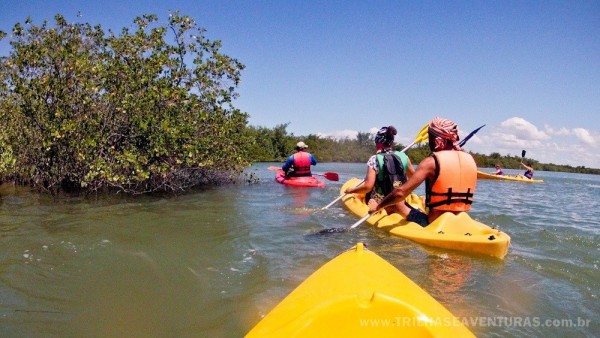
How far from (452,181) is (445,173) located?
0.53ft

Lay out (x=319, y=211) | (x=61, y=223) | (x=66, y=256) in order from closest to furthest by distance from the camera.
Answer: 1. (x=66, y=256)
2. (x=61, y=223)
3. (x=319, y=211)

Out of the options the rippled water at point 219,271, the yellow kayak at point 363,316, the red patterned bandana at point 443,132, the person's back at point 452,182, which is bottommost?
the rippled water at point 219,271

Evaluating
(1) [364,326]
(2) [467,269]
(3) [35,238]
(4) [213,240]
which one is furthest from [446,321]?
(3) [35,238]

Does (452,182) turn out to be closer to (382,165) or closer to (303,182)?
(382,165)

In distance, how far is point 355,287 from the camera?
6.06 feet

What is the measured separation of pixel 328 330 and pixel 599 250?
5.16 meters

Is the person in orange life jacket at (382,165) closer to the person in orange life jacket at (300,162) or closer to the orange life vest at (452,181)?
the orange life vest at (452,181)

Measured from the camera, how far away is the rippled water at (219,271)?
276 centimetres

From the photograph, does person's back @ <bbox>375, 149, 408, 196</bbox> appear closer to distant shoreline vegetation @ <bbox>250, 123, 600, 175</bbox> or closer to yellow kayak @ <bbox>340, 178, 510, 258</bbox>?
yellow kayak @ <bbox>340, 178, 510, 258</bbox>

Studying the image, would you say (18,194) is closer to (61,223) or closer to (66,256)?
(61,223)

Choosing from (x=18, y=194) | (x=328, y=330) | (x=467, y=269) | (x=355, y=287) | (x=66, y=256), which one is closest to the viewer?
(x=328, y=330)

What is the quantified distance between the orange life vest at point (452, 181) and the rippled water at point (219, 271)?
0.59 metres

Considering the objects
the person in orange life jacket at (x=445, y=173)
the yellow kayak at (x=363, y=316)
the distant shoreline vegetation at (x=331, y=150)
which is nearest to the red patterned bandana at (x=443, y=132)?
the person in orange life jacket at (x=445, y=173)

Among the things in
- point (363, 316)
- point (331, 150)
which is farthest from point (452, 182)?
point (331, 150)
